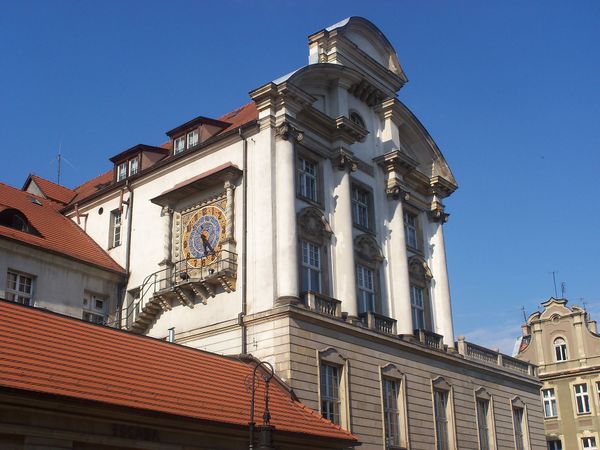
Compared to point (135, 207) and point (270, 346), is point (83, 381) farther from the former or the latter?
point (135, 207)

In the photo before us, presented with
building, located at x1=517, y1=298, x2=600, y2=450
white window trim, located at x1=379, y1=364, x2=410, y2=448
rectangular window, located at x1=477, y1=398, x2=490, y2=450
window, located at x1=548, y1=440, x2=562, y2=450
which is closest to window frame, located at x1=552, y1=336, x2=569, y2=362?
building, located at x1=517, y1=298, x2=600, y2=450

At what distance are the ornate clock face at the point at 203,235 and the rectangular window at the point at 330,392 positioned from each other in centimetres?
624

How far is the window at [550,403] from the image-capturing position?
184ft

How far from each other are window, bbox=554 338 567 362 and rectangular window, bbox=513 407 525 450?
18202 mm

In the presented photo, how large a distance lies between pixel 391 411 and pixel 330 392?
3.97m

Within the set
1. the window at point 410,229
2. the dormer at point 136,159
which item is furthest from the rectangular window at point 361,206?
the dormer at point 136,159

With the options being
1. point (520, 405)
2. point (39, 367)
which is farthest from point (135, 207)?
point (520, 405)

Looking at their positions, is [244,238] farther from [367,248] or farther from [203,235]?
[367,248]


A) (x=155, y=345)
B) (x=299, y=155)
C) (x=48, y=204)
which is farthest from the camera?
(x=48, y=204)

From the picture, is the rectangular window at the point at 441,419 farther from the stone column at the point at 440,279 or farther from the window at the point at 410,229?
the window at the point at 410,229

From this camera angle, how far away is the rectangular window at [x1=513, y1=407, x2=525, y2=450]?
1548 inches

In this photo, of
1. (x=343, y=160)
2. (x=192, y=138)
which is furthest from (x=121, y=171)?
(x=343, y=160)

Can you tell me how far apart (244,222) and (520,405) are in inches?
776

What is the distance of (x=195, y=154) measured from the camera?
32.8 meters
